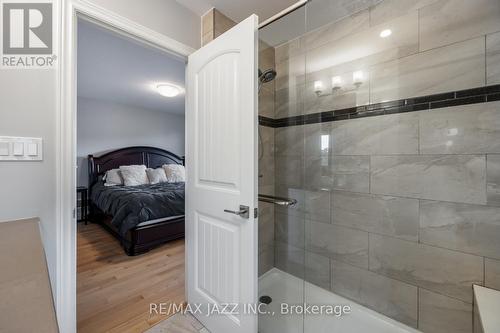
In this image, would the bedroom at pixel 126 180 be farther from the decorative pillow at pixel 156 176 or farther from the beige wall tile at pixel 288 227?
the beige wall tile at pixel 288 227

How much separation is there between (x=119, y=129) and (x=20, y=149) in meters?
4.20

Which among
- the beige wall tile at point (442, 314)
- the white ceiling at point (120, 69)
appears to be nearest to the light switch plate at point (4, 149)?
the white ceiling at point (120, 69)

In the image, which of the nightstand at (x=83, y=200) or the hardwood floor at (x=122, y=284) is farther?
the nightstand at (x=83, y=200)

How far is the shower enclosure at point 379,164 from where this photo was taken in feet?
4.24

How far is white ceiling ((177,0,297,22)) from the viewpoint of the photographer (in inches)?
67.2

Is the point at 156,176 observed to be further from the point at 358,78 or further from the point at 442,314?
the point at 442,314

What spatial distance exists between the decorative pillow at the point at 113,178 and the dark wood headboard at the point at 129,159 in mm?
267

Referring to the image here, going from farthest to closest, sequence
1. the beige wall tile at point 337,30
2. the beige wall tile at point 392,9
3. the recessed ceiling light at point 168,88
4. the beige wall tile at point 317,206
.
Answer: the recessed ceiling light at point 168,88 → the beige wall tile at point 317,206 → the beige wall tile at point 337,30 → the beige wall tile at point 392,9

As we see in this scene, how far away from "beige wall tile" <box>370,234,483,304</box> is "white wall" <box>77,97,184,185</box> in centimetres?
510

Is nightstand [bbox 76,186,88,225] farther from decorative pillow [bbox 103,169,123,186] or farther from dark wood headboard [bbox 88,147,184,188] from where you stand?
decorative pillow [bbox 103,169,123,186]

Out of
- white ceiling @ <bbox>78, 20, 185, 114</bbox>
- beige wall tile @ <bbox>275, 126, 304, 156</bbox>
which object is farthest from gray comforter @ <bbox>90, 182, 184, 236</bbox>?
beige wall tile @ <bbox>275, 126, 304, 156</bbox>

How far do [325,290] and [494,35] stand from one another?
2.03 m

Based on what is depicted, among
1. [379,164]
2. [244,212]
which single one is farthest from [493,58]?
[244,212]

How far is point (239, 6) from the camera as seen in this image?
1.76 meters
